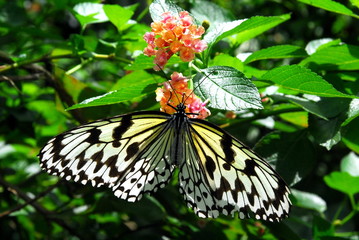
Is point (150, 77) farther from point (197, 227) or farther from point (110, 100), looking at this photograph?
point (197, 227)

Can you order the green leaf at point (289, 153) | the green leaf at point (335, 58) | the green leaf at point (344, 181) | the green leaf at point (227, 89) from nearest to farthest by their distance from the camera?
1. the green leaf at point (227, 89)
2. the green leaf at point (335, 58)
3. the green leaf at point (289, 153)
4. the green leaf at point (344, 181)

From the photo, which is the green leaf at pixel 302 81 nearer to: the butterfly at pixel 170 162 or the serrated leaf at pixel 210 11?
the butterfly at pixel 170 162

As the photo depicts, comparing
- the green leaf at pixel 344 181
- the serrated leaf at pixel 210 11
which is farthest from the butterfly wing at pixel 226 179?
the green leaf at pixel 344 181

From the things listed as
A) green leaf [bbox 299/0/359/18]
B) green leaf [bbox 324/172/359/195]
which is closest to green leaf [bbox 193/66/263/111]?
green leaf [bbox 299/0/359/18]

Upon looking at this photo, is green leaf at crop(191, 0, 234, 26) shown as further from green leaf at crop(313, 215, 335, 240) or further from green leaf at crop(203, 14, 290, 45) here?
green leaf at crop(313, 215, 335, 240)

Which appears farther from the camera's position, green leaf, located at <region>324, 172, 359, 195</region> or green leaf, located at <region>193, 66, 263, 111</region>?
green leaf, located at <region>324, 172, 359, 195</region>
